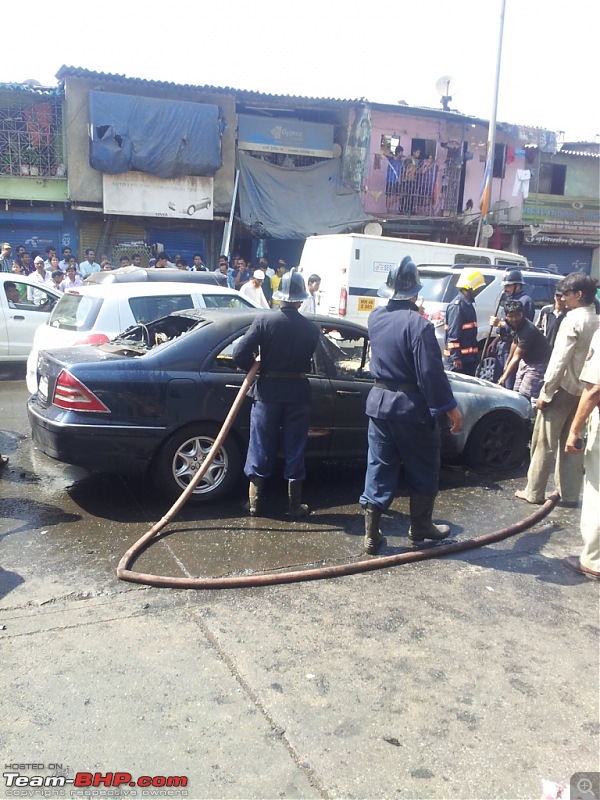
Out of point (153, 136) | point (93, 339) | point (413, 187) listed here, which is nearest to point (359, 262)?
point (93, 339)

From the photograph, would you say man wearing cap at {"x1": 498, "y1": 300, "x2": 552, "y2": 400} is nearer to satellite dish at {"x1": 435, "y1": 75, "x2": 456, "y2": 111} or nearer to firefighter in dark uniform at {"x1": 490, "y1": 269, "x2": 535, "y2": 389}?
firefighter in dark uniform at {"x1": 490, "y1": 269, "x2": 535, "y2": 389}

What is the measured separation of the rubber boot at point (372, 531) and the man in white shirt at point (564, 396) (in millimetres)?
1756

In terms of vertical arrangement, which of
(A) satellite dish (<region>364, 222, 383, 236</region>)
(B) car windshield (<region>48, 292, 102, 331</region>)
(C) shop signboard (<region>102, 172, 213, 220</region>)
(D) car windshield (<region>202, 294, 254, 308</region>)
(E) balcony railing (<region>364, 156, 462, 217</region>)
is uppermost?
(E) balcony railing (<region>364, 156, 462, 217</region>)

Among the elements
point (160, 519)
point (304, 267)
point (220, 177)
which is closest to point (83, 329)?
point (160, 519)

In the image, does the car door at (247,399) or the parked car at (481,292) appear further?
the parked car at (481,292)

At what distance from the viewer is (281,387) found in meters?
4.72

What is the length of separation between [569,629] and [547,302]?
9348 millimetres

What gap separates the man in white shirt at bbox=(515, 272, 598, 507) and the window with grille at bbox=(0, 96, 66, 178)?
15.6m

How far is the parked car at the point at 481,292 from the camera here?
1086 cm

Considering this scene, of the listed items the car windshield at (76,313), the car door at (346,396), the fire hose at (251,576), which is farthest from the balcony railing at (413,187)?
the fire hose at (251,576)

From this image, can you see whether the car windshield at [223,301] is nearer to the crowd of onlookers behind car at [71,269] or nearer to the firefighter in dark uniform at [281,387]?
the firefighter in dark uniform at [281,387]

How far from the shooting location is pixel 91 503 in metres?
5.04

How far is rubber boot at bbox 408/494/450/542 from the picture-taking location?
433cm

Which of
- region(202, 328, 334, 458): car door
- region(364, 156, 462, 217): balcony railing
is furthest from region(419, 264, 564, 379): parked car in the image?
region(364, 156, 462, 217): balcony railing
